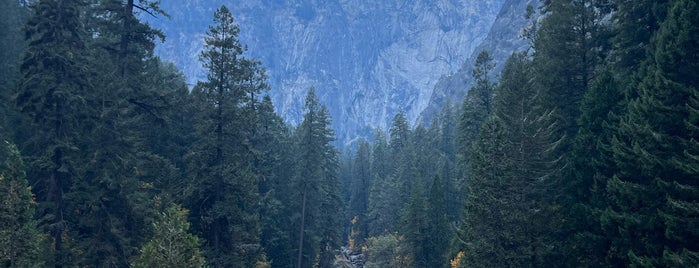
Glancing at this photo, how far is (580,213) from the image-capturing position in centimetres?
1809

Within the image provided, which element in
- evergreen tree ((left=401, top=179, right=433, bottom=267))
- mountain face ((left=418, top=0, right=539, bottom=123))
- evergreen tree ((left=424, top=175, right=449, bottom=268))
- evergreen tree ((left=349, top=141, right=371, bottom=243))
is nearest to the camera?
evergreen tree ((left=424, top=175, right=449, bottom=268))

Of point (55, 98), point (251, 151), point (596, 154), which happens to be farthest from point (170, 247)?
point (596, 154)

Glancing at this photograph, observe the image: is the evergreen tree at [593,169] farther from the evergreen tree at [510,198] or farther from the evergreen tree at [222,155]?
the evergreen tree at [222,155]

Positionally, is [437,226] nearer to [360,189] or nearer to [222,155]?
[222,155]

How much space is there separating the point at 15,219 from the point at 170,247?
5.02 m

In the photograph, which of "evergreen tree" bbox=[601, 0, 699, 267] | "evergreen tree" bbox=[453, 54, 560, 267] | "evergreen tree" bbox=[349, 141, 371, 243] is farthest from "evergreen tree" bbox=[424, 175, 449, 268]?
"evergreen tree" bbox=[349, 141, 371, 243]

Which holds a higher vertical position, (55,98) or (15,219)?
(55,98)

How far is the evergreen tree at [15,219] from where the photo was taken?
14.8 m

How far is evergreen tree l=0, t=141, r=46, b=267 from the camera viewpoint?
48.5 ft

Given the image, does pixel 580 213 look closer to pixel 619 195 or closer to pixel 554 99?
pixel 619 195

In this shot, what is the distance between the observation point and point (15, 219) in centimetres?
1484

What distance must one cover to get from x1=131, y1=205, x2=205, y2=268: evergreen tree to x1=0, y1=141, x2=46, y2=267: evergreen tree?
357 cm

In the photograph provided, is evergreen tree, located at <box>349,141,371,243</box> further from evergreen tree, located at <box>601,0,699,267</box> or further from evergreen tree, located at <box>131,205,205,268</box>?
evergreen tree, located at <box>131,205,205,268</box>

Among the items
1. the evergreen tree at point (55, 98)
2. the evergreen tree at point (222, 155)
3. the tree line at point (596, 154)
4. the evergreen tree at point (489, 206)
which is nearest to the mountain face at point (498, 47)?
the tree line at point (596, 154)
